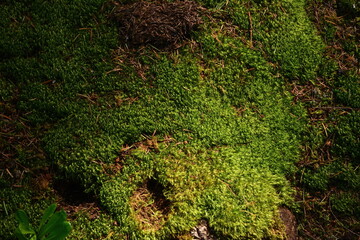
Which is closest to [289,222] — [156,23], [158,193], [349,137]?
[349,137]

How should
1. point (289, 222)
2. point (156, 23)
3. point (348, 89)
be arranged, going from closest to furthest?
point (289, 222) → point (156, 23) → point (348, 89)

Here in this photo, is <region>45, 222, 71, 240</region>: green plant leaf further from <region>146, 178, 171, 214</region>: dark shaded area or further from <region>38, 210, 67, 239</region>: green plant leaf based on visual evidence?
<region>146, 178, 171, 214</region>: dark shaded area

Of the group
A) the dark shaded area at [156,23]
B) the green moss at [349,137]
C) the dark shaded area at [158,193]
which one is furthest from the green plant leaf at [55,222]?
the green moss at [349,137]

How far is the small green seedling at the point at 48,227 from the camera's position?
84.6 inches

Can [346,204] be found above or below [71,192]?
above

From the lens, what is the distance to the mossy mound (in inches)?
99.8

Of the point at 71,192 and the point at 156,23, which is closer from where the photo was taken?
the point at 71,192

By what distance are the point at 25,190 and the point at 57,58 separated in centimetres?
120

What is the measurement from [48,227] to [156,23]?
202 centimetres

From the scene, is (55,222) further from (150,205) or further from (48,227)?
(150,205)

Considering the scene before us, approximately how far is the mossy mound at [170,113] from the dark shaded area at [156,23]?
0.37ft

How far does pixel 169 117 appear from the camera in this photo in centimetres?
275

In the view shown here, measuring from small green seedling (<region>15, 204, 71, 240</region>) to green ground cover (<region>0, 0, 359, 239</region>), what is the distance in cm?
22

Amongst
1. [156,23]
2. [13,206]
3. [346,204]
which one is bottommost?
[13,206]
